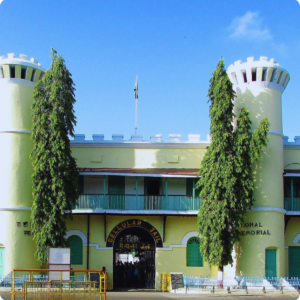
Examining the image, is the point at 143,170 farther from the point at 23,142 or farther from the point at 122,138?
the point at 23,142

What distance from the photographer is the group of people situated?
33.1 meters

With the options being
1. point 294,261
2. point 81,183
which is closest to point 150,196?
point 81,183

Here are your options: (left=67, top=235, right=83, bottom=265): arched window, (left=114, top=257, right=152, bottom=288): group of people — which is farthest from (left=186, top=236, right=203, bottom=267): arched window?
(left=67, top=235, right=83, bottom=265): arched window

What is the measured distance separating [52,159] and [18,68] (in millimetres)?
5609

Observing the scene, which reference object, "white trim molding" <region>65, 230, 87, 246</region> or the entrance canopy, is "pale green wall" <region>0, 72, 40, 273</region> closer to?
"white trim molding" <region>65, 230, 87, 246</region>

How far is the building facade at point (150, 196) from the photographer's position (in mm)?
30516

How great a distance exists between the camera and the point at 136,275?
3472cm

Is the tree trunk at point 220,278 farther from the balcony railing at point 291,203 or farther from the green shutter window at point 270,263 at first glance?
the balcony railing at point 291,203

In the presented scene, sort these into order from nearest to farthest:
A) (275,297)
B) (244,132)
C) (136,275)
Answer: (275,297) → (244,132) → (136,275)

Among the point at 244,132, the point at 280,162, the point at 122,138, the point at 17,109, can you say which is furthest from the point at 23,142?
the point at 280,162

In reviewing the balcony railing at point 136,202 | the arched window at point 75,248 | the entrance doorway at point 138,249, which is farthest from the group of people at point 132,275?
the balcony railing at point 136,202

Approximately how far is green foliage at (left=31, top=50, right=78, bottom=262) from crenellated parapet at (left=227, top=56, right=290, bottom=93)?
9.26 m

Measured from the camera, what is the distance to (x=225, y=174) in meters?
29.7

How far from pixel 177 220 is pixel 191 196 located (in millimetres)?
1587
